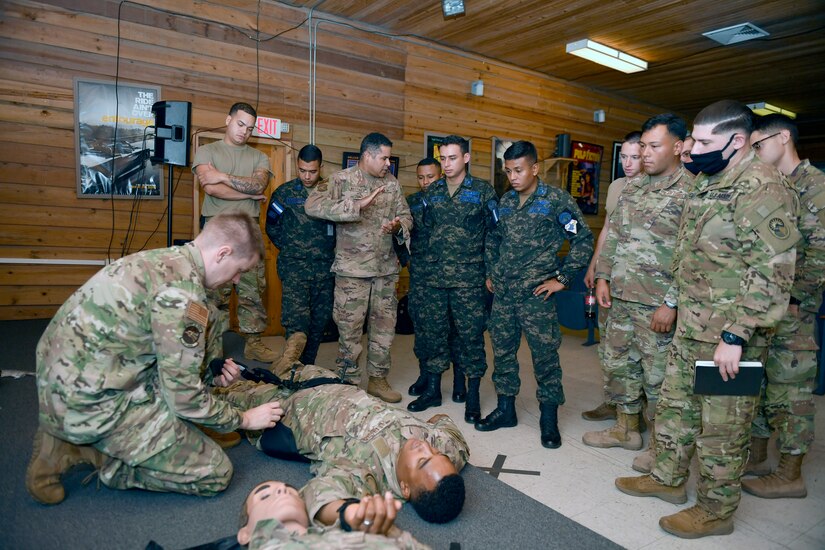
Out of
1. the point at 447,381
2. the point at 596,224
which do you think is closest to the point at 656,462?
the point at 447,381

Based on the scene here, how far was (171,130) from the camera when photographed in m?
3.90

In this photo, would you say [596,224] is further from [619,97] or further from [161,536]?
[161,536]

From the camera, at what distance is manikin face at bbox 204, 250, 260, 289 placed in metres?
2.07

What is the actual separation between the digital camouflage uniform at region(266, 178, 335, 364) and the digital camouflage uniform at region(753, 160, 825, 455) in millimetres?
2827

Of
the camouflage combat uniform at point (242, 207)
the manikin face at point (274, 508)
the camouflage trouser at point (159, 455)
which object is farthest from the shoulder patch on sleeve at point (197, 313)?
the camouflage combat uniform at point (242, 207)

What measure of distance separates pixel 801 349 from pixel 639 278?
2.49 feet

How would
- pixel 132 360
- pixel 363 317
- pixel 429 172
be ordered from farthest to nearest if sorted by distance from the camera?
pixel 429 172 → pixel 363 317 → pixel 132 360

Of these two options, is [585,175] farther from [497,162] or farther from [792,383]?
[792,383]

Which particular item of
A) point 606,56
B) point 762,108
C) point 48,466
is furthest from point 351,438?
point 762,108

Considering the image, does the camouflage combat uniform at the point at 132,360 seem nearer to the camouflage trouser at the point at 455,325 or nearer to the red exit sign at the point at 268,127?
the camouflage trouser at the point at 455,325

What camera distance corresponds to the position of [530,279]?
304cm

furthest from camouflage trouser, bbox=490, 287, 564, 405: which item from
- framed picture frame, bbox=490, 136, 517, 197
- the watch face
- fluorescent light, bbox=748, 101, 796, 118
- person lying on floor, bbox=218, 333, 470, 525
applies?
fluorescent light, bbox=748, 101, 796, 118

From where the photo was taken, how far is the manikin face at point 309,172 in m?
4.07

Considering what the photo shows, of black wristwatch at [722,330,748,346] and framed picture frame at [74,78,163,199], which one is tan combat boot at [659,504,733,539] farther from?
framed picture frame at [74,78,163,199]
